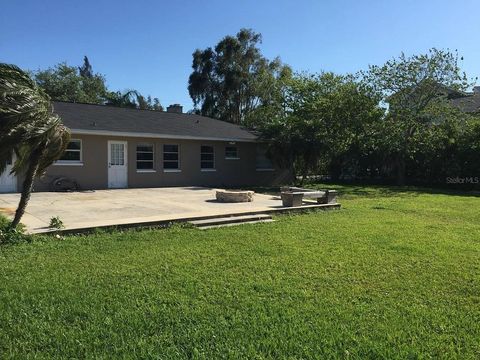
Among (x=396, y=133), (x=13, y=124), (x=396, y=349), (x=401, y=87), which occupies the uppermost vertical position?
(x=401, y=87)

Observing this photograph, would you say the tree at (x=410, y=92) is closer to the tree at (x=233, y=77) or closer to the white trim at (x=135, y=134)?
the white trim at (x=135, y=134)

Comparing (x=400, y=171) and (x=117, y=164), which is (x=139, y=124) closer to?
(x=117, y=164)

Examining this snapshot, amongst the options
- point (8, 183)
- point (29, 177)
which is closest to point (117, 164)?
point (8, 183)

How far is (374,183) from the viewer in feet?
85.8

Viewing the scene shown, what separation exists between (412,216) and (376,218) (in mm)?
1285

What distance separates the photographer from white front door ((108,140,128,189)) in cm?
1864

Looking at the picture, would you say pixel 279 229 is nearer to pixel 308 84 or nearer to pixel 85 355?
pixel 85 355

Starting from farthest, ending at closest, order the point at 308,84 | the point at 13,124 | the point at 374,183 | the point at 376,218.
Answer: the point at 374,183
the point at 308,84
the point at 376,218
the point at 13,124

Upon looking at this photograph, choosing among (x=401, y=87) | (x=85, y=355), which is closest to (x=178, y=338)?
(x=85, y=355)

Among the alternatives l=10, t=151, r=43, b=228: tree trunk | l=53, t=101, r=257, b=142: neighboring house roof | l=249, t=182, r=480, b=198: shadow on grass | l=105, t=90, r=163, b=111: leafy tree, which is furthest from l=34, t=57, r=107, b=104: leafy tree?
l=10, t=151, r=43, b=228: tree trunk

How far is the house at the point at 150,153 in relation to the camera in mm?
17734

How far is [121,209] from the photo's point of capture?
11508 millimetres

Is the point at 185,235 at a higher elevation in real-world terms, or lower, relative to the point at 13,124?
lower

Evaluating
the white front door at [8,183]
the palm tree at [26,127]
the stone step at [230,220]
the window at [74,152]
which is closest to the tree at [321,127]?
the window at [74,152]
